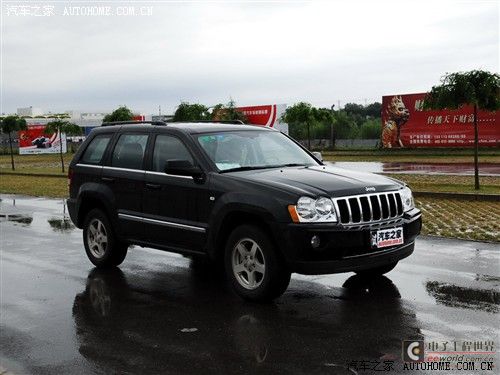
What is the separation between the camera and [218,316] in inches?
239

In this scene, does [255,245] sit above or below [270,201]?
below

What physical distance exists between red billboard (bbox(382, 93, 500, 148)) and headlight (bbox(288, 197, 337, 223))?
37.3 metres

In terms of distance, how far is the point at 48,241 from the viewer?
10781 millimetres

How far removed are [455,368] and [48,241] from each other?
782cm

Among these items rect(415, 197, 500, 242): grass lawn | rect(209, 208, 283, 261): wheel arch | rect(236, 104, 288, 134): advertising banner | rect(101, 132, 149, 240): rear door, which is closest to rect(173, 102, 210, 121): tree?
rect(236, 104, 288, 134): advertising banner

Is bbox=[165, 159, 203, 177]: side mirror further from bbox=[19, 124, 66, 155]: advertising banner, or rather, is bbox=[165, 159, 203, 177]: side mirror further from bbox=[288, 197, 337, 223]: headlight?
bbox=[19, 124, 66, 155]: advertising banner

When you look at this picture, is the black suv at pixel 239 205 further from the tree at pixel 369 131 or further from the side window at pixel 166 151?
the tree at pixel 369 131

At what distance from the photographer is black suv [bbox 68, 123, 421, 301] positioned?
6.06 meters

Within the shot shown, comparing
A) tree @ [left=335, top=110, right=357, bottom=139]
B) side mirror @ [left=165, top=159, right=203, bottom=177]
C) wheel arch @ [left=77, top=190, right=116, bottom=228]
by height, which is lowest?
wheel arch @ [left=77, top=190, right=116, bottom=228]

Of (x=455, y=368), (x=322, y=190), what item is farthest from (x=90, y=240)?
(x=455, y=368)

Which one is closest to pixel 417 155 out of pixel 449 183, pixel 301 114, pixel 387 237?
pixel 301 114

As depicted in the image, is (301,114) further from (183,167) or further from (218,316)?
(218,316)

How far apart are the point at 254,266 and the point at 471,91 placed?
12655 millimetres

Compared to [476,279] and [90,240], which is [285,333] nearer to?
[476,279]
